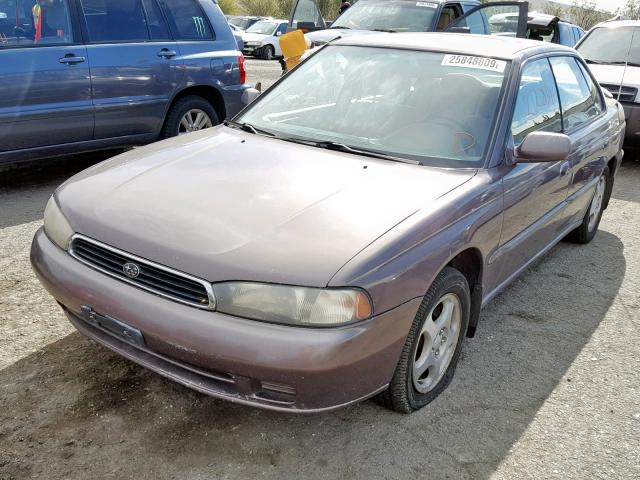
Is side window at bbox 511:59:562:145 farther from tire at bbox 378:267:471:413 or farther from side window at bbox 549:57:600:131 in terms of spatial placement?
tire at bbox 378:267:471:413

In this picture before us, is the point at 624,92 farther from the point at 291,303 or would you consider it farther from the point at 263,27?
the point at 263,27

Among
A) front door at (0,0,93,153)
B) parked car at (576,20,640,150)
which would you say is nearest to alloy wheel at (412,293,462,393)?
front door at (0,0,93,153)

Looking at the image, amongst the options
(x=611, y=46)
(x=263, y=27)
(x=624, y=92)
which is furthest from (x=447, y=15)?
(x=263, y=27)

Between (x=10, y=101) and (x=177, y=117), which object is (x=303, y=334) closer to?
(x=10, y=101)

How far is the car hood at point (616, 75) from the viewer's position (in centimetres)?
788

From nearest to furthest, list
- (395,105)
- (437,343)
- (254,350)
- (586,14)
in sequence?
(254,350) → (437,343) → (395,105) → (586,14)

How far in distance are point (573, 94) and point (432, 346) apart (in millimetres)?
2430

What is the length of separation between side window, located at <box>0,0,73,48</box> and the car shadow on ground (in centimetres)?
311

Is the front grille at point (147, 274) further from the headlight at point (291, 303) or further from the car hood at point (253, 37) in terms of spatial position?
the car hood at point (253, 37)

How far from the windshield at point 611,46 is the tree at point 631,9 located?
3219cm

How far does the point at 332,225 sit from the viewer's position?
2469 millimetres

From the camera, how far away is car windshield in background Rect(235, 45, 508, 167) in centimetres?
321

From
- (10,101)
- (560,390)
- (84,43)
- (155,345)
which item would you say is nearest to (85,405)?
(155,345)

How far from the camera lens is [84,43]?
219 inches
